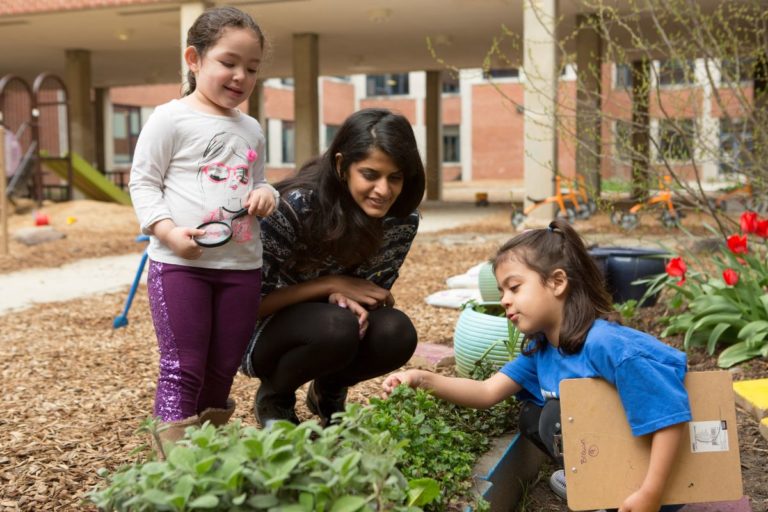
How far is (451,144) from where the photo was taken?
41.7 m

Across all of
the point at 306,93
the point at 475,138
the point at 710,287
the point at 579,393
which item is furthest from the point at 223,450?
the point at 475,138

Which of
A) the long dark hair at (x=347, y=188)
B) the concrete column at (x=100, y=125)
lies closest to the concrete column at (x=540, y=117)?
the long dark hair at (x=347, y=188)

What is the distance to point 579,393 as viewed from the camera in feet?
6.89

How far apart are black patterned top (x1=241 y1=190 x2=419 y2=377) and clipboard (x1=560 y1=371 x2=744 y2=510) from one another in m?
0.85

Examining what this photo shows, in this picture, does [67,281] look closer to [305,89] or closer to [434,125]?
[305,89]

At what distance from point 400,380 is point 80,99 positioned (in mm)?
17202

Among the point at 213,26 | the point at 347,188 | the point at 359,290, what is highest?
the point at 213,26

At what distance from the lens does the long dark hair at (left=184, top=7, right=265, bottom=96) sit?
7.35ft

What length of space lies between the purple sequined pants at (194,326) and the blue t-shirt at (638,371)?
929mm

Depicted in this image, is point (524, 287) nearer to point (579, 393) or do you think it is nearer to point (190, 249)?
point (579, 393)

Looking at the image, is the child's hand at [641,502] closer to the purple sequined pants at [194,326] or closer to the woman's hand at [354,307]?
the woman's hand at [354,307]

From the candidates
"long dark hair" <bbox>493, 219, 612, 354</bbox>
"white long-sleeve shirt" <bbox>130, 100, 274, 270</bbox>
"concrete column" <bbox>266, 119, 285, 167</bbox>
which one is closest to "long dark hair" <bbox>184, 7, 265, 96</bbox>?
"white long-sleeve shirt" <bbox>130, 100, 274, 270</bbox>

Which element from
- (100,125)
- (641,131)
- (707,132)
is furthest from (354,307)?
(100,125)

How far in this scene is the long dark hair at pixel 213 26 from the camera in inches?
88.2
